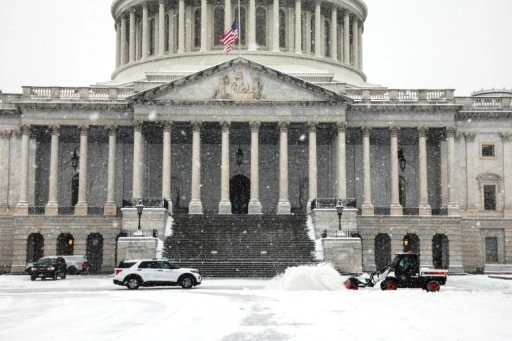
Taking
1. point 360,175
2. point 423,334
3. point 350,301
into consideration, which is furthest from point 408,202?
point 423,334

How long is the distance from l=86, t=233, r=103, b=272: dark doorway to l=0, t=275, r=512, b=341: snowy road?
27.0 metres

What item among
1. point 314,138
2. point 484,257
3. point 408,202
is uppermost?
point 314,138

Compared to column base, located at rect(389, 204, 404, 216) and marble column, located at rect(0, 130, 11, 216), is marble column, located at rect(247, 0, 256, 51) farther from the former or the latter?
marble column, located at rect(0, 130, 11, 216)

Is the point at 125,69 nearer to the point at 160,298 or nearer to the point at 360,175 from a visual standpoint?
the point at 360,175

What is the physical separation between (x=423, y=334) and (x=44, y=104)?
48654 mm

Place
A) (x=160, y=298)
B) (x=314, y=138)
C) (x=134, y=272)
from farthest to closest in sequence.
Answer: (x=314, y=138), (x=134, y=272), (x=160, y=298)

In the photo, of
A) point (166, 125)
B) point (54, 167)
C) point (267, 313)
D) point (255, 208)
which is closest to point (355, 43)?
point (166, 125)

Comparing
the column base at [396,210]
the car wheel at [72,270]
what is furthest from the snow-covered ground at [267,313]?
the column base at [396,210]

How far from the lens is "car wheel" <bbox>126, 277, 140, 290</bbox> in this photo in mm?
37062

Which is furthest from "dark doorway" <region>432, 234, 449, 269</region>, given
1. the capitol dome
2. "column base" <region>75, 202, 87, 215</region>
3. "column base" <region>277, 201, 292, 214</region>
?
"column base" <region>75, 202, 87, 215</region>

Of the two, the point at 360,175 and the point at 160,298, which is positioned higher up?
the point at 360,175

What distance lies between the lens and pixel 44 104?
61312mm

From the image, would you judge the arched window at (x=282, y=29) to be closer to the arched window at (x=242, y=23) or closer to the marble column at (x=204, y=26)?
the arched window at (x=242, y=23)

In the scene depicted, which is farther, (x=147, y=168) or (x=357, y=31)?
(x=357, y=31)
